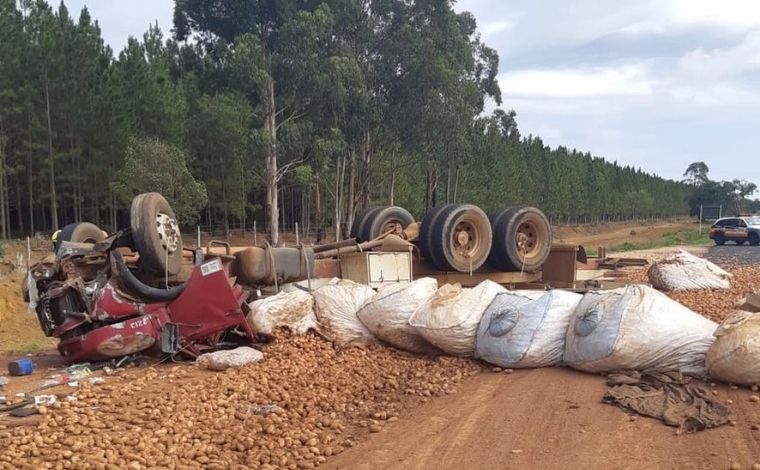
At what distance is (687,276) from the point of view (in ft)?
35.9

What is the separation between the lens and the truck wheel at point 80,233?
7172 mm

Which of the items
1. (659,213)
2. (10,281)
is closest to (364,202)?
(10,281)

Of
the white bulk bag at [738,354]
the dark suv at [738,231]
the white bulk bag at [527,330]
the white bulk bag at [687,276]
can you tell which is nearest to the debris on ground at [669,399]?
the white bulk bag at [738,354]

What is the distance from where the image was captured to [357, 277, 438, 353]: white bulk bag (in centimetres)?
651

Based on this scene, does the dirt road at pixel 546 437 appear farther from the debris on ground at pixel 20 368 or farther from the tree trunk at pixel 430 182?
the tree trunk at pixel 430 182

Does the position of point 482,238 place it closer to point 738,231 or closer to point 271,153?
point 271,153

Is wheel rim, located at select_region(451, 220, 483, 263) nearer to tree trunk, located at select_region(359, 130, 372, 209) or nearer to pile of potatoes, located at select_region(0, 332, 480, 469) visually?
pile of potatoes, located at select_region(0, 332, 480, 469)

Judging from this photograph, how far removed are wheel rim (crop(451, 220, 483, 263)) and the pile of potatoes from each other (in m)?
2.09

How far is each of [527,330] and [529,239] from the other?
10.7ft

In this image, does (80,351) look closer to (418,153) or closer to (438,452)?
(438,452)

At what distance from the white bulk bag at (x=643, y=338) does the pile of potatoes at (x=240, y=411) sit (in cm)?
109

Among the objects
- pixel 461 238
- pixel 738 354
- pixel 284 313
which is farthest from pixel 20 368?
pixel 738 354

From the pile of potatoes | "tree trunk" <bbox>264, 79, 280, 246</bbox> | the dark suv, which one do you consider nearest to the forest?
"tree trunk" <bbox>264, 79, 280, 246</bbox>

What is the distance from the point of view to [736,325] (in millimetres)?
5027
